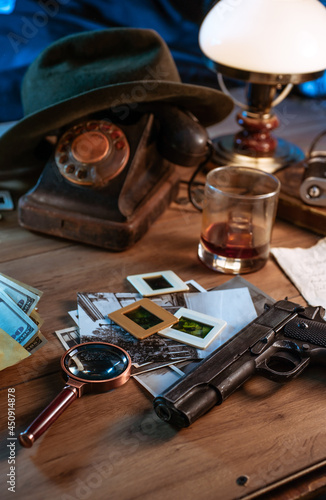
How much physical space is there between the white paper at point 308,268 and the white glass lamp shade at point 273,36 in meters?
0.36

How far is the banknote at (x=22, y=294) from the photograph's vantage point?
783 mm

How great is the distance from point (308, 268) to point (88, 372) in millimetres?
484

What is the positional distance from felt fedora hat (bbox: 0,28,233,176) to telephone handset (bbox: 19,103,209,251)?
4 cm

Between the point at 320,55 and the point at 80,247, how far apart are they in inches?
24.5

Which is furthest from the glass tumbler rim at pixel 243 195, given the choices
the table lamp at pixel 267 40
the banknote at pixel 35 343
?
the banknote at pixel 35 343

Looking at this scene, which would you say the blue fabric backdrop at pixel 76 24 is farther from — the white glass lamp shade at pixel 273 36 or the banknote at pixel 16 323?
the banknote at pixel 16 323

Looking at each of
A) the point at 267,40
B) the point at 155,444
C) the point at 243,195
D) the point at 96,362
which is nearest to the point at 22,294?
the point at 96,362

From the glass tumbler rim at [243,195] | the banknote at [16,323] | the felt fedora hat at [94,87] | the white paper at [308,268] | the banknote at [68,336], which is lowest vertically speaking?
the white paper at [308,268]

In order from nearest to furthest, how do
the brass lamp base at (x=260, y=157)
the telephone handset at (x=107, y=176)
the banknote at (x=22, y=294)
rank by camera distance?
the banknote at (x=22, y=294) < the telephone handset at (x=107, y=176) < the brass lamp base at (x=260, y=157)

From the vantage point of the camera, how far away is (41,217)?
3.43 feet

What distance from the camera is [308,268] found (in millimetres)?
991

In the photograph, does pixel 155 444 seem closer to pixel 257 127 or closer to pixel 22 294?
pixel 22 294

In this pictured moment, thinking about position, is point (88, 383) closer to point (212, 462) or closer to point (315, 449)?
point (212, 462)

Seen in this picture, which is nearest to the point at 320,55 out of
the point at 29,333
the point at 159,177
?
the point at 159,177
